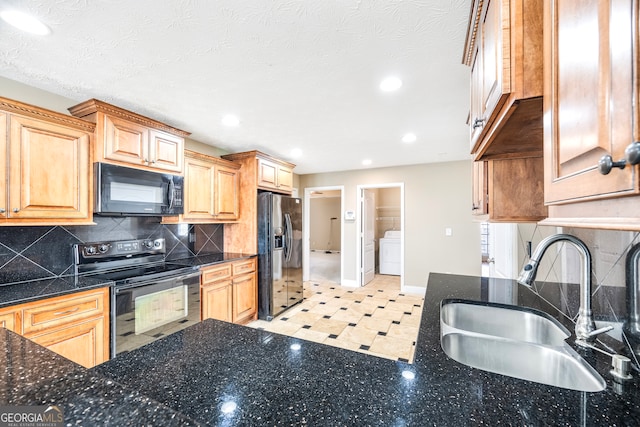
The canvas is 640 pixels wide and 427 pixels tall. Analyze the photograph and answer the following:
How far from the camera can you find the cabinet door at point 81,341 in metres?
1.71

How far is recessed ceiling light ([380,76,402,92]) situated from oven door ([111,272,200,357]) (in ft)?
7.76

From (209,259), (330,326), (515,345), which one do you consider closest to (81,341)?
(209,259)

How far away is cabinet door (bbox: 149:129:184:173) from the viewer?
2.50 m

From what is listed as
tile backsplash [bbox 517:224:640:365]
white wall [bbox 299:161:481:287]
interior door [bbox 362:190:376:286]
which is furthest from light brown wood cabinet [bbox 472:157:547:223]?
interior door [bbox 362:190:376:286]

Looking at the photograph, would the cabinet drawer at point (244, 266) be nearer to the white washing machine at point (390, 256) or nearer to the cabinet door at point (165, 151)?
the cabinet door at point (165, 151)

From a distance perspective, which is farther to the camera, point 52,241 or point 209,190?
point 209,190

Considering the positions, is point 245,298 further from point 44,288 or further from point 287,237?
point 44,288

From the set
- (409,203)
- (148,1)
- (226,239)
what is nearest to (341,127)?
(148,1)

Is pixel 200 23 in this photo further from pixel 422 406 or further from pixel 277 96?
pixel 422 406

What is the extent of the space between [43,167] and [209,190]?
1435 millimetres

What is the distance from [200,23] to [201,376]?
5.13ft

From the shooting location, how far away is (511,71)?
0.67 metres

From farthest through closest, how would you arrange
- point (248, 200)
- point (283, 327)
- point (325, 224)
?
point (325, 224) < point (248, 200) < point (283, 327)

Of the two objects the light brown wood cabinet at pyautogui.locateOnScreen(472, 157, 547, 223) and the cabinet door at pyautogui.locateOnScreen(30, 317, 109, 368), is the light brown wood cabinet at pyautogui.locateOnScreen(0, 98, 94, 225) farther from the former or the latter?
the light brown wood cabinet at pyautogui.locateOnScreen(472, 157, 547, 223)
